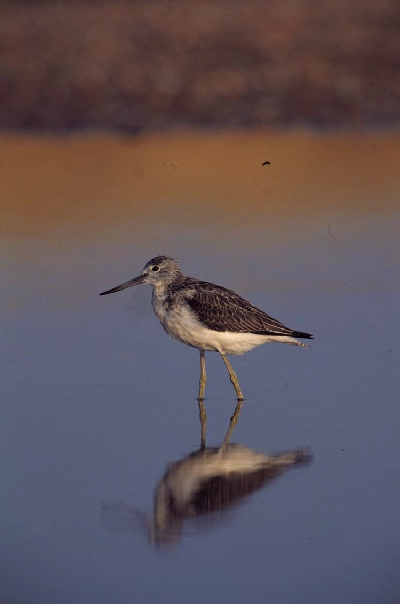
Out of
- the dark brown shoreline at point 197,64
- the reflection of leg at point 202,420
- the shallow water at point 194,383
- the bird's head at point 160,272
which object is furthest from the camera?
the dark brown shoreline at point 197,64

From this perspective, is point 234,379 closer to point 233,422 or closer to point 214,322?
point 214,322

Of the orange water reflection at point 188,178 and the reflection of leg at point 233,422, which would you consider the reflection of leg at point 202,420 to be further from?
the orange water reflection at point 188,178

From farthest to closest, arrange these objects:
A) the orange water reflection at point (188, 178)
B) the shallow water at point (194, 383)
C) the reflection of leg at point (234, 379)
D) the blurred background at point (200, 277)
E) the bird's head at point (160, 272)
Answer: the orange water reflection at point (188, 178)
the bird's head at point (160, 272)
the reflection of leg at point (234, 379)
the blurred background at point (200, 277)
the shallow water at point (194, 383)

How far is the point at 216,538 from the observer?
8.23m

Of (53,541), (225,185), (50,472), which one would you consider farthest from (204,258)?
(53,541)

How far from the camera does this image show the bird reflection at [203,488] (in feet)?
27.9

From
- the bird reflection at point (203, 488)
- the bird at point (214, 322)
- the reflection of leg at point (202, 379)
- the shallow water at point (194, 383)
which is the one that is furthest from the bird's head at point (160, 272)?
the bird reflection at point (203, 488)

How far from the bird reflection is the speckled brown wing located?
5.52ft

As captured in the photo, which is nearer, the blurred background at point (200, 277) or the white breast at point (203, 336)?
the blurred background at point (200, 277)

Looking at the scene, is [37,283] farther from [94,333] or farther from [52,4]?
[52,4]

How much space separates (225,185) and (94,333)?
829cm

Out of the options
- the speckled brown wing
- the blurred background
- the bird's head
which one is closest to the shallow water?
the blurred background

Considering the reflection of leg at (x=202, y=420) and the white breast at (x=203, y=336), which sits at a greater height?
the white breast at (x=203, y=336)

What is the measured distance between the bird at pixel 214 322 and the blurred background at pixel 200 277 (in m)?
0.33
